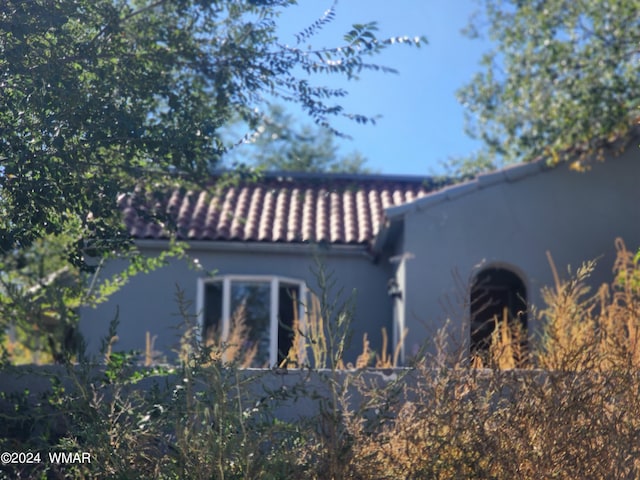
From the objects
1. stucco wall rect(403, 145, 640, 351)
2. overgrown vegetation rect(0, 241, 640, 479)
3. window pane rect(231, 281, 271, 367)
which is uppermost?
stucco wall rect(403, 145, 640, 351)

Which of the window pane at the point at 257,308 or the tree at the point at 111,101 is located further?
the window pane at the point at 257,308

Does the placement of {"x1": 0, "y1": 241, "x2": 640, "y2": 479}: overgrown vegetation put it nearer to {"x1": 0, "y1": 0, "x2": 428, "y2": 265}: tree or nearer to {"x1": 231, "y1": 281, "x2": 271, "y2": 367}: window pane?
{"x1": 0, "y1": 0, "x2": 428, "y2": 265}: tree

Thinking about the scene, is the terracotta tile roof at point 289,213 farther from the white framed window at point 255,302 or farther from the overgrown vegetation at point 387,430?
the overgrown vegetation at point 387,430

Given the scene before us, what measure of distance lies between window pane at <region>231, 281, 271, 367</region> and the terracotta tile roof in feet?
2.67

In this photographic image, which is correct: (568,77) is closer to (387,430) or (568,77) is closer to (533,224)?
(533,224)

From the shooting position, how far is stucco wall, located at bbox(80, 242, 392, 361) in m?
14.4

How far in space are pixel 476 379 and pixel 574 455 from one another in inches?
27.9

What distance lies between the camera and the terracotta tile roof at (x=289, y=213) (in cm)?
1443

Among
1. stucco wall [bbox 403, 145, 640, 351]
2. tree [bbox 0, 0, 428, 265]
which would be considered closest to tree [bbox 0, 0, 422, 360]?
tree [bbox 0, 0, 428, 265]

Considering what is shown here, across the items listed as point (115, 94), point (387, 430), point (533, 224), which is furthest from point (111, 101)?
point (533, 224)

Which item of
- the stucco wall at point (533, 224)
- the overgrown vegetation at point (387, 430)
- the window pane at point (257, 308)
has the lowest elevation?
the overgrown vegetation at point (387, 430)

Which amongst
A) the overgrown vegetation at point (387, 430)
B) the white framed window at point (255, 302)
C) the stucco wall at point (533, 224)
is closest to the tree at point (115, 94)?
the overgrown vegetation at point (387, 430)

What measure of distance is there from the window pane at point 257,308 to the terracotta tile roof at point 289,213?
2.67 ft

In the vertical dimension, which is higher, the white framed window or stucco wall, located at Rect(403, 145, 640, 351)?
stucco wall, located at Rect(403, 145, 640, 351)
